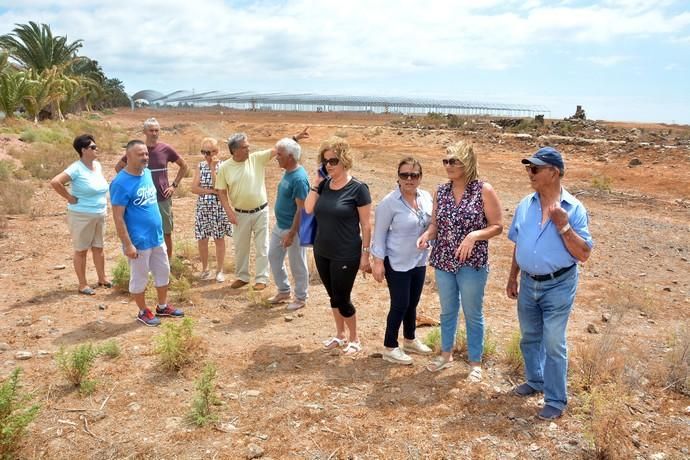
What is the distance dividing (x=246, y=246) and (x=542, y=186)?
3.46 metres

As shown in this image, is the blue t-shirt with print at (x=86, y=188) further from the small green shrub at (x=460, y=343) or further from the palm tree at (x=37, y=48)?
the palm tree at (x=37, y=48)

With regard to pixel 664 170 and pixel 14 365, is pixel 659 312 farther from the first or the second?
pixel 664 170

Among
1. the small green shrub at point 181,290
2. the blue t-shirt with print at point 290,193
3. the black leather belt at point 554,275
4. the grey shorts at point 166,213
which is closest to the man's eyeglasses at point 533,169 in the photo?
the black leather belt at point 554,275

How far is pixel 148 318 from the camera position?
4.71 meters

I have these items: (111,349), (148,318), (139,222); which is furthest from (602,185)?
(111,349)

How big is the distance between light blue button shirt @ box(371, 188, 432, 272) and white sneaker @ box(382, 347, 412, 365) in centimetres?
69

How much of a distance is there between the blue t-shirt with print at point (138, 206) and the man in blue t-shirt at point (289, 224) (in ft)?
3.68

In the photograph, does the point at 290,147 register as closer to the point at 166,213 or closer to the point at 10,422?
the point at 166,213

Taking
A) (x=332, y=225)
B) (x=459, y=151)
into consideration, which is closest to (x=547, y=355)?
(x=459, y=151)

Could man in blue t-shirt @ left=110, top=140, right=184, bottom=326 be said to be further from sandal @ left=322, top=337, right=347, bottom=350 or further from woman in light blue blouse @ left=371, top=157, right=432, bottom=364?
woman in light blue blouse @ left=371, top=157, right=432, bottom=364

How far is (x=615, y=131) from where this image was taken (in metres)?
29.2

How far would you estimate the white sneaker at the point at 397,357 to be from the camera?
400 cm

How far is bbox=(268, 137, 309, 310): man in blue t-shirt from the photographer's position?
4.84m

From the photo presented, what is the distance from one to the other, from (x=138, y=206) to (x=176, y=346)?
1.25 metres
